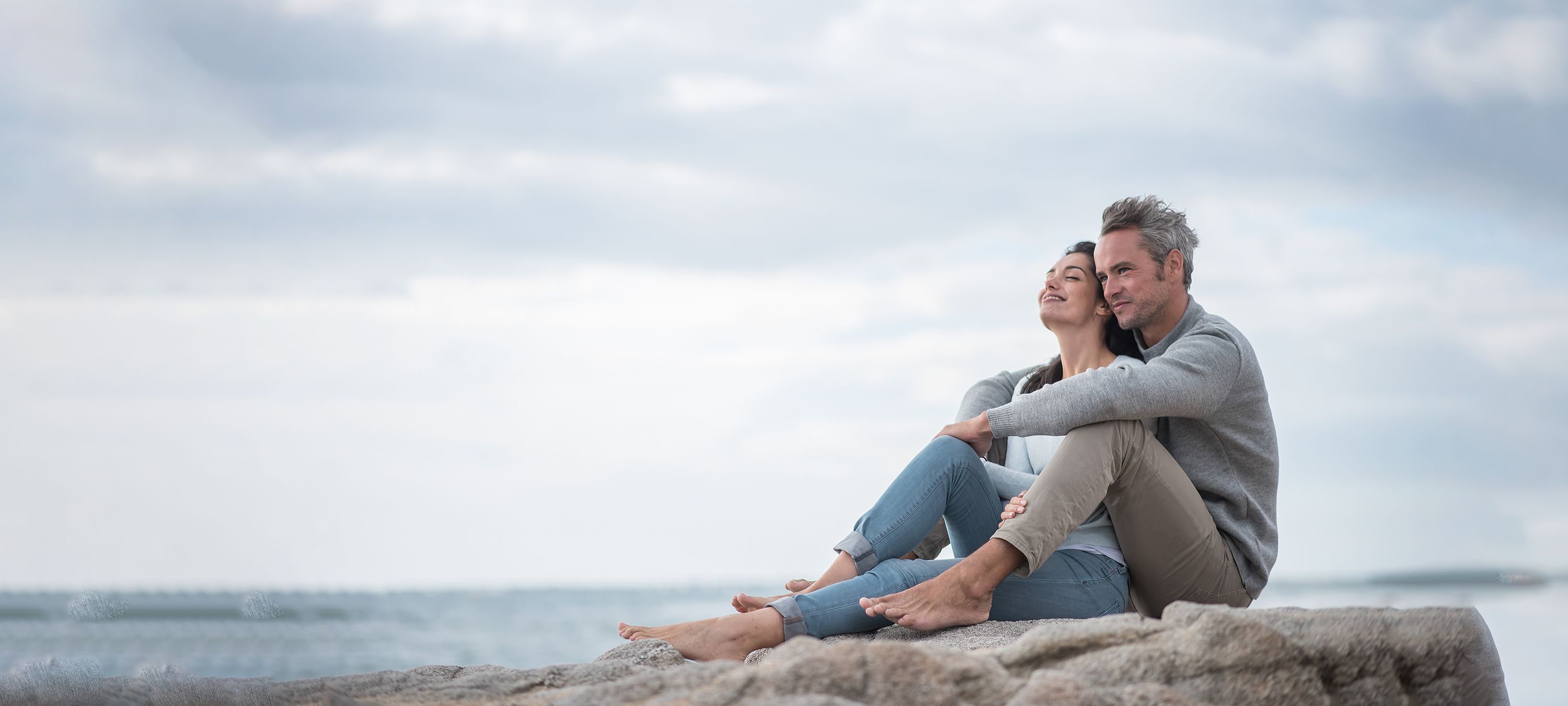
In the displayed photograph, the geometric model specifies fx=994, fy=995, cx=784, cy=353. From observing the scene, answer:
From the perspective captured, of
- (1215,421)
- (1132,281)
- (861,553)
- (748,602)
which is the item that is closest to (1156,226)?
(1132,281)

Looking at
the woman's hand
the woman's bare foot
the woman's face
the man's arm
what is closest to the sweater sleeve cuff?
the man's arm

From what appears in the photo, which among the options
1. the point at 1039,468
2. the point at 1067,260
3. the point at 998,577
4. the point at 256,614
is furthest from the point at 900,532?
the point at 256,614

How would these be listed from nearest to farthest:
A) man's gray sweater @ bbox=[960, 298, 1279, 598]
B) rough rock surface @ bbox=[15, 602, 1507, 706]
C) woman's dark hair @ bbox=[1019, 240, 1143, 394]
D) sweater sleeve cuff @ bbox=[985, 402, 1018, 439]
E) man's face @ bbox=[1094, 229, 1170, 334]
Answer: rough rock surface @ bbox=[15, 602, 1507, 706] → man's gray sweater @ bbox=[960, 298, 1279, 598] → sweater sleeve cuff @ bbox=[985, 402, 1018, 439] → man's face @ bbox=[1094, 229, 1170, 334] → woman's dark hair @ bbox=[1019, 240, 1143, 394]

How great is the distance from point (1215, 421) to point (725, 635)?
148 centimetres

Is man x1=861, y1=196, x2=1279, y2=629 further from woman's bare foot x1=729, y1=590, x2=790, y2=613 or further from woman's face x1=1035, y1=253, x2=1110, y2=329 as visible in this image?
woman's bare foot x1=729, y1=590, x2=790, y2=613

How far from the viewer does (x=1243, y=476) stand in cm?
283

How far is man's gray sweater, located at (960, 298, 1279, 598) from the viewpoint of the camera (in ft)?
8.54

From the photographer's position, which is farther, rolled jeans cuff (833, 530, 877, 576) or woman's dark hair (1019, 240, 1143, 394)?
woman's dark hair (1019, 240, 1143, 394)

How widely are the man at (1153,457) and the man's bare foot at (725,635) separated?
0.87 ft

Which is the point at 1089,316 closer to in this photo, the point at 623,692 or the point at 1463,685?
the point at 1463,685

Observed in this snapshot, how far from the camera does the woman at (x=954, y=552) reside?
2.57 meters

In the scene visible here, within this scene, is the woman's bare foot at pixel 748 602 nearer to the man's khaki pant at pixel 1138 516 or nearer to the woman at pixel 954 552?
the woman at pixel 954 552

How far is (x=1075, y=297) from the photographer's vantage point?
3180 millimetres

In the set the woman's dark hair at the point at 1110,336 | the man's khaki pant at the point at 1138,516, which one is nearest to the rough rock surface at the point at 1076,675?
the man's khaki pant at the point at 1138,516
